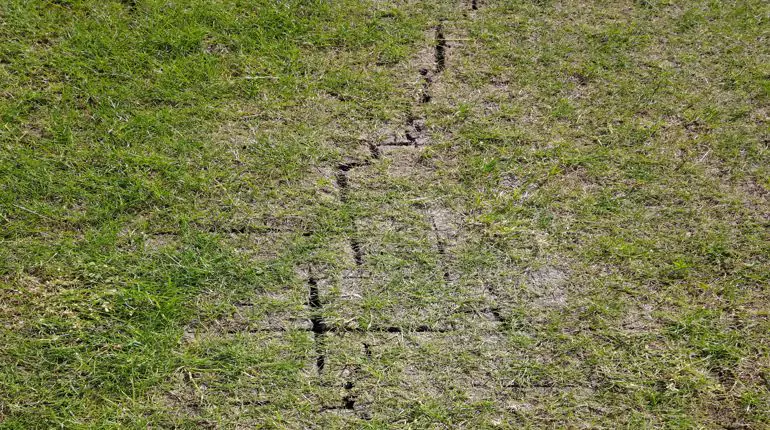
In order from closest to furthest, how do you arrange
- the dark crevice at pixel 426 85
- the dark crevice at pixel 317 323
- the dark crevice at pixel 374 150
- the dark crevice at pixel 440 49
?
the dark crevice at pixel 317 323 < the dark crevice at pixel 374 150 < the dark crevice at pixel 426 85 < the dark crevice at pixel 440 49

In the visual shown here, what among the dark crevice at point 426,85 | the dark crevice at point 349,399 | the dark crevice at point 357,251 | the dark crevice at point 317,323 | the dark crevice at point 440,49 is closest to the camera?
the dark crevice at point 349,399

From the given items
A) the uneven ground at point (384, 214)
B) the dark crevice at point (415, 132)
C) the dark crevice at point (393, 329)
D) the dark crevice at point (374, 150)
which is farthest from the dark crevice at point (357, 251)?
the dark crevice at point (415, 132)

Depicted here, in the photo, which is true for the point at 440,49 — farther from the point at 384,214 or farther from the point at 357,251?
the point at 357,251

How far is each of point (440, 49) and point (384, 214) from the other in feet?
3.62

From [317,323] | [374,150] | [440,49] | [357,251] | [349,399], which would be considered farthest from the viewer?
[440,49]

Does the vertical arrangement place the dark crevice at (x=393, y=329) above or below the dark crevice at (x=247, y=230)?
below

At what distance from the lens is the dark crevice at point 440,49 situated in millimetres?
→ 3387

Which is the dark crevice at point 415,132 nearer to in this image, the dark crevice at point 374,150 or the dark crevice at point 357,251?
the dark crevice at point 374,150

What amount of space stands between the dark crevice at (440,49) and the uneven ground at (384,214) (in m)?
0.02

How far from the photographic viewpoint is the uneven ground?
91.7 inches

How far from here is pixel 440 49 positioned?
136 inches

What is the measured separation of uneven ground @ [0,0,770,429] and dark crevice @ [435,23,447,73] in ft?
0.05

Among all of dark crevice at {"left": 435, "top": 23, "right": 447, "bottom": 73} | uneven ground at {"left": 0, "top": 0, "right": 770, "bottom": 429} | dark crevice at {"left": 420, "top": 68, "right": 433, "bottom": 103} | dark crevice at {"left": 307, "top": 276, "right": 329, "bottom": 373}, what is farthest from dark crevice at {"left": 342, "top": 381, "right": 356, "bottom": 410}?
dark crevice at {"left": 435, "top": 23, "right": 447, "bottom": 73}

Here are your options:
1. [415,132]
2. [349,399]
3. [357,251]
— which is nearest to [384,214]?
[357,251]
